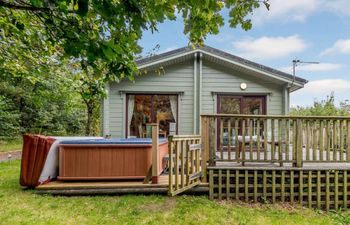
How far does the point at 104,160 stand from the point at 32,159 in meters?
1.32

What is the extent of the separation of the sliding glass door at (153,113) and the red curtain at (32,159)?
12.9ft

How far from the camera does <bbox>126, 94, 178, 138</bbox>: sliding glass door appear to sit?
888cm

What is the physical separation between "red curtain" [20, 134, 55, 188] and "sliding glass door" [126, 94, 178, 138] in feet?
12.9

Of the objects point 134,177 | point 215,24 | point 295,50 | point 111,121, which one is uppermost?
point 295,50

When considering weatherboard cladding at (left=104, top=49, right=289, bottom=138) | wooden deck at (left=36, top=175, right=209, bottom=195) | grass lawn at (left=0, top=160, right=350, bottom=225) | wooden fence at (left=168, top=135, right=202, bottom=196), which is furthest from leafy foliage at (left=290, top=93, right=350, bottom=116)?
wooden deck at (left=36, top=175, right=209, bottom=195)

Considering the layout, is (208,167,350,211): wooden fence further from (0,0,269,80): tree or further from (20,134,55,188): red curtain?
(20,134,55,188): red curtain

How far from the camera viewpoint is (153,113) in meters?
8.87

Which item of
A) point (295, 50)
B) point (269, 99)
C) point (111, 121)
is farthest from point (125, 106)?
point (295, 50)

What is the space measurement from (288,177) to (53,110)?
1372 cm

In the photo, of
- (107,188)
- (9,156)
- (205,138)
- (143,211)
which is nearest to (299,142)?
(205,138)

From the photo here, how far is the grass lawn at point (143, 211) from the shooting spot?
12.8 ft

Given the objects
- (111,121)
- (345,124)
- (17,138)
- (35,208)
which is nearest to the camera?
(35,208)

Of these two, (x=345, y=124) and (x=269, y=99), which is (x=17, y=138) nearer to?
(x=269, y=99)

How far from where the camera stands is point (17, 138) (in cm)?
1360
